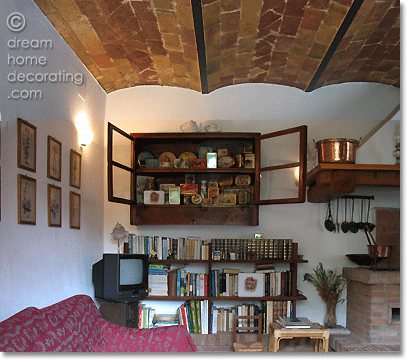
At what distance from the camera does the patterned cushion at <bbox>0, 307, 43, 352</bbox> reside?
1.64 meters

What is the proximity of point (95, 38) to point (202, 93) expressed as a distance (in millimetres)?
1363

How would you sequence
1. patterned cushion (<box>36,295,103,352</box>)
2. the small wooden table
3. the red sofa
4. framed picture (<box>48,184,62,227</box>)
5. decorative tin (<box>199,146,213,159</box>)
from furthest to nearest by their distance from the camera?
decorative tin (<box>199,146,213,159</box>) → the small wooden table → framed picture (<box>48,184,62,227</box>) → patterned cushion (<box>36,295,103,352</box>) → the red sofa

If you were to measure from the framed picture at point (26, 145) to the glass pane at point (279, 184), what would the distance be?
2.10m

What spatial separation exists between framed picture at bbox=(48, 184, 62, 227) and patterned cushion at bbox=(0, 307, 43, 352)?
814 millimetres

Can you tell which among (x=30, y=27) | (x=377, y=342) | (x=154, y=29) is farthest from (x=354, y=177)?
(x=30, y=27)

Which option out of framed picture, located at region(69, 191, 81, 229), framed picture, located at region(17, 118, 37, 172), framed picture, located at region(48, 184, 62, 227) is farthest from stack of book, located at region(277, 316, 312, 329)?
framed picture, located at region(17, 118, 37, 172)

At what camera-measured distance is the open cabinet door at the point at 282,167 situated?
3.41m

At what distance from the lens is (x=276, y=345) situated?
130 inches

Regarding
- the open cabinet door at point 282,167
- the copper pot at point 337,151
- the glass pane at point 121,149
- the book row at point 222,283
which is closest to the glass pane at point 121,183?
the glass pane at point 121,149

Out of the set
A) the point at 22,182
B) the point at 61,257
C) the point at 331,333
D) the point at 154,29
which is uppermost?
the point at 154,29

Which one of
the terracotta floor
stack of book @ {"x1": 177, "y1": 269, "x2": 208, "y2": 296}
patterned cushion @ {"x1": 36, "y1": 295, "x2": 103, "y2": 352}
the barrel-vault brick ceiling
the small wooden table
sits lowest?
the terracotta floor

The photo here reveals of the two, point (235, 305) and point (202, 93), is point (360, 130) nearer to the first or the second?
point (202, 93)

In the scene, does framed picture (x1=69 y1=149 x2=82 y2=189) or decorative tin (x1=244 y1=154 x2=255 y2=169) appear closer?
framed picture (x1=69 y1=149 x2=82 y2=189)

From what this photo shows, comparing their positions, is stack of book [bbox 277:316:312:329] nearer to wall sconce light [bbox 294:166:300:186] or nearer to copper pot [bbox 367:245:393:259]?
copper pot [bbox 367:245:393:259]
